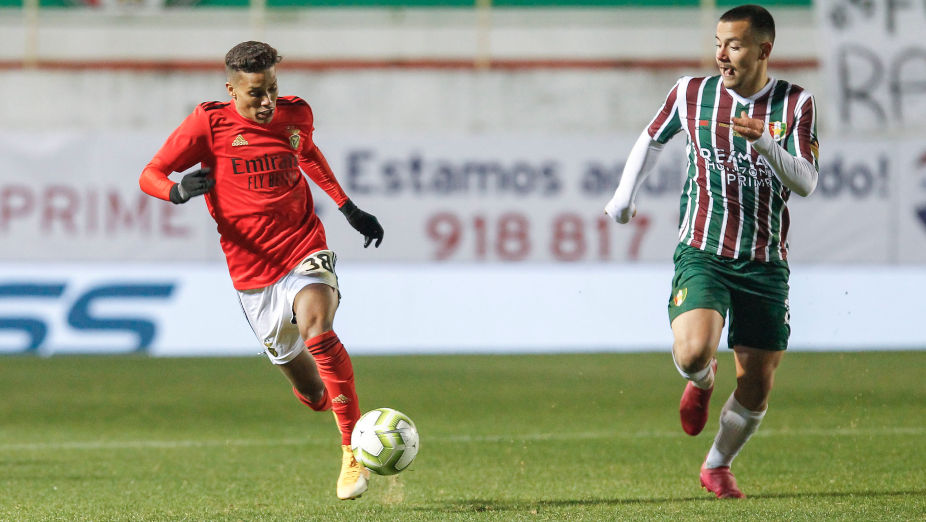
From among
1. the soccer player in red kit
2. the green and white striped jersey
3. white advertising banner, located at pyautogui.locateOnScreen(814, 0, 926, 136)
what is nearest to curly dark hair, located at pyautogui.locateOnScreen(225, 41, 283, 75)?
the soccer player in red kit

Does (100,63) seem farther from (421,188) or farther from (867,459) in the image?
(867,459)

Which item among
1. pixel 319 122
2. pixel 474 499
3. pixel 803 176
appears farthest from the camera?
pixel 319 122

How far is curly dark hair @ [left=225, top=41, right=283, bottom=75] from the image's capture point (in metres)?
5.66

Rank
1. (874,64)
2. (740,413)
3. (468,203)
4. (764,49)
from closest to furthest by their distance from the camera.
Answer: (764,49), (740,413), (468,203), (874,64)

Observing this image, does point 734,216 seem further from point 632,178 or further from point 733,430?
point 733,430

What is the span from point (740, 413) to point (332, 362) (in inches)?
67.4

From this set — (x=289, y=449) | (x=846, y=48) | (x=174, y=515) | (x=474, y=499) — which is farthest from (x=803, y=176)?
(x=846, y=48)

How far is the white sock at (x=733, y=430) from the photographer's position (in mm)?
5777

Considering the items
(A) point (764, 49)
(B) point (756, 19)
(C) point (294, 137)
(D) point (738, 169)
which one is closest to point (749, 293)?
(D) point (738, 169)

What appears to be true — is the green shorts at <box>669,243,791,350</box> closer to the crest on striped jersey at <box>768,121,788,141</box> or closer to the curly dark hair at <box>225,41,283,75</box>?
the crest on striped jersey at <box>768,121,788,141</box>

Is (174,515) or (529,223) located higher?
(174,515)

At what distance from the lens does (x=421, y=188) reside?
14.4 meters

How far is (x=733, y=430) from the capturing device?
19.0 feet

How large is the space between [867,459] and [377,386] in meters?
4.58
